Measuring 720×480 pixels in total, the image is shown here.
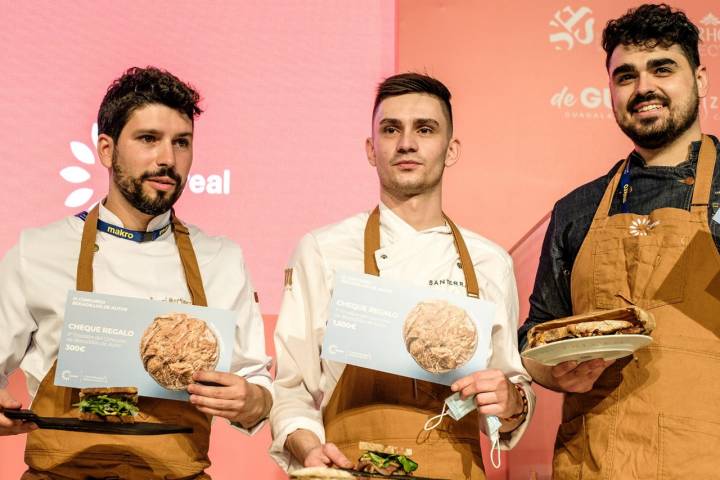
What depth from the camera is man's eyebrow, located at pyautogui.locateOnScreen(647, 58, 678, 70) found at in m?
2.45

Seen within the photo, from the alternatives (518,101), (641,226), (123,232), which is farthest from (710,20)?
(123,232)

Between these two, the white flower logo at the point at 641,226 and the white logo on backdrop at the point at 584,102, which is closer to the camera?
the white flower logo at the point at 641,226

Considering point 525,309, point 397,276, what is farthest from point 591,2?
point 397,276

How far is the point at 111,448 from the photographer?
2.15 meters

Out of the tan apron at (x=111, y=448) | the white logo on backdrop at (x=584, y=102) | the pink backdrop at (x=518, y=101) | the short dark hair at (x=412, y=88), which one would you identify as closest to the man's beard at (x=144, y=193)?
the tan apron at (x=111, y=448)

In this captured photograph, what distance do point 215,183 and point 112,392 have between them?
150 cm

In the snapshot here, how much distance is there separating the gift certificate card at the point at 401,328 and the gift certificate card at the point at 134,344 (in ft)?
1.04

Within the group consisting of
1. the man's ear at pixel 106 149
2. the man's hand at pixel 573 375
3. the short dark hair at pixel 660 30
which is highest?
the short dark hair at pixel 660 30

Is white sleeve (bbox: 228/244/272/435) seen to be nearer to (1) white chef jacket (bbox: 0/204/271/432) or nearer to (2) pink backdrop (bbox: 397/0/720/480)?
(1) white chef jacket (bbox: 0/204/271/432)

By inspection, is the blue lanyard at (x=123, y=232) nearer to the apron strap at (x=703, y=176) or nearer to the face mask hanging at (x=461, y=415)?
the face mask hanging at (x=461, y=415)

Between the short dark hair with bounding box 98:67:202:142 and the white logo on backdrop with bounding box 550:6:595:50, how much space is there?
2.03 metres

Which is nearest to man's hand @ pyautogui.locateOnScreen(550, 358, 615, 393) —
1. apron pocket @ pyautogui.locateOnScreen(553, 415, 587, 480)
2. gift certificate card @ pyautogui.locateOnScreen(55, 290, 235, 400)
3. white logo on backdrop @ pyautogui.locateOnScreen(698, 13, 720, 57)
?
apron pocket @ pyautogui.locateOnScreen(553, 415, 587, 480)

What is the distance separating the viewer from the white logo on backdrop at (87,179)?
3355mm

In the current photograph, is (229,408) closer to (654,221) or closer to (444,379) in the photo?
(444,379)
